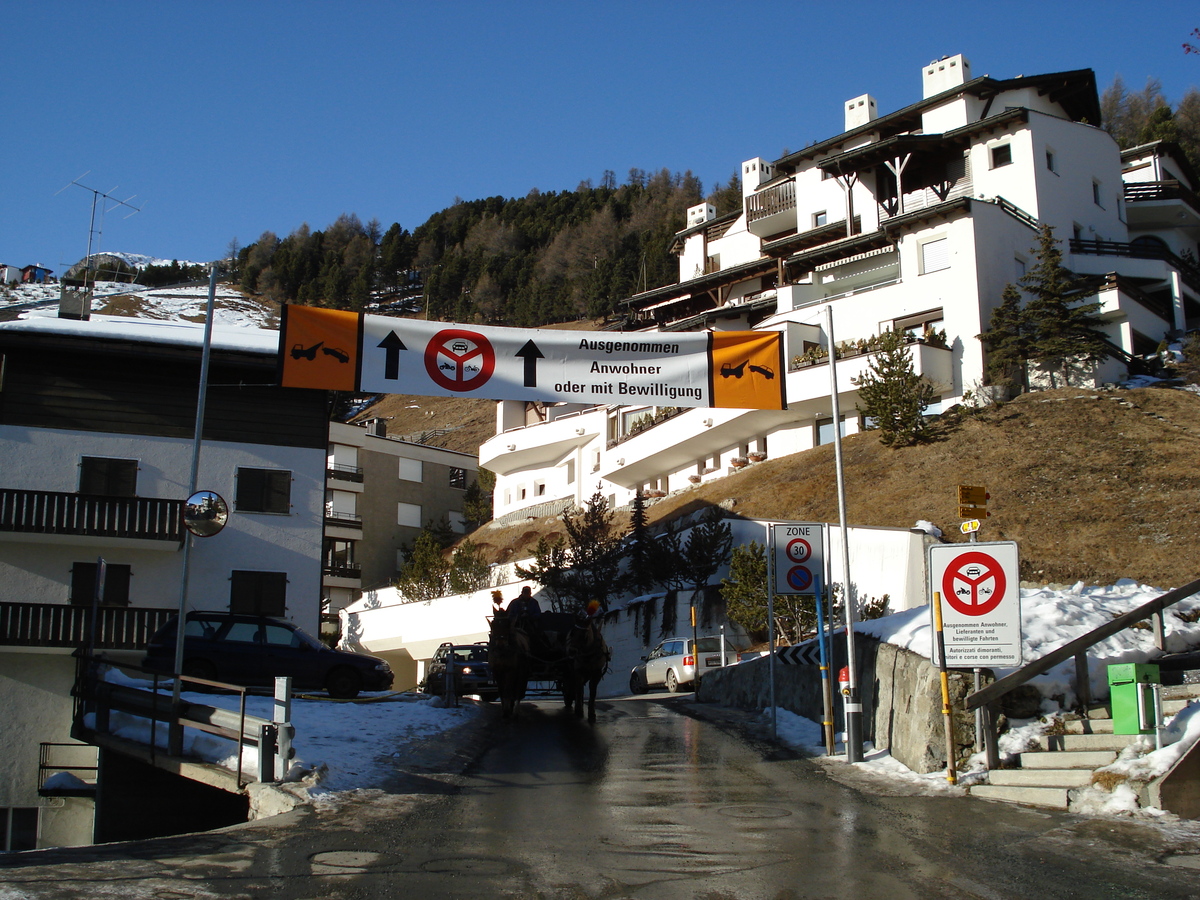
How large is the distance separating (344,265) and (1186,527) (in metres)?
155

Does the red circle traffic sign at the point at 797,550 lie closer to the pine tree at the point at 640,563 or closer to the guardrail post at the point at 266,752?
the guardrail post at the point at 266,752

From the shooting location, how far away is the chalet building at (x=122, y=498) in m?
A: 24.0

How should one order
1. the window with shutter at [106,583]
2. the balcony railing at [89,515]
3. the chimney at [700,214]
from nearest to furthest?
the balcony railing at [89,515], the window with shutter at [106,583], the chimney at [700,214]

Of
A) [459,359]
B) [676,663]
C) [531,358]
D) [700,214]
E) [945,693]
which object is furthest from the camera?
[700,214]

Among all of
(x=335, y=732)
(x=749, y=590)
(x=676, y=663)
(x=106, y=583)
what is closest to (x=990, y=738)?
(x=335, y=732)

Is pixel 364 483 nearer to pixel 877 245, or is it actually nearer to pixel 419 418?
pixel 877 245

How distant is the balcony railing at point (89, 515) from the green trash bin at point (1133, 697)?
2026 cm

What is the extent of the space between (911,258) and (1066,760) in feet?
133

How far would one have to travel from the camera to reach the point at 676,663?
2956cm

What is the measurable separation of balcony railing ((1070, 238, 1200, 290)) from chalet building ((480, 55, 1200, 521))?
107 millimetres

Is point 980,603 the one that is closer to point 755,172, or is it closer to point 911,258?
point 911,258

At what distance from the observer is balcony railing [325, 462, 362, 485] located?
63.0 metres

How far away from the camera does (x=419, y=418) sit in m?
119

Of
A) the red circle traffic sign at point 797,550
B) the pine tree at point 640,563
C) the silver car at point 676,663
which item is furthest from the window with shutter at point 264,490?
the red circle traffic sign at point 797,550
